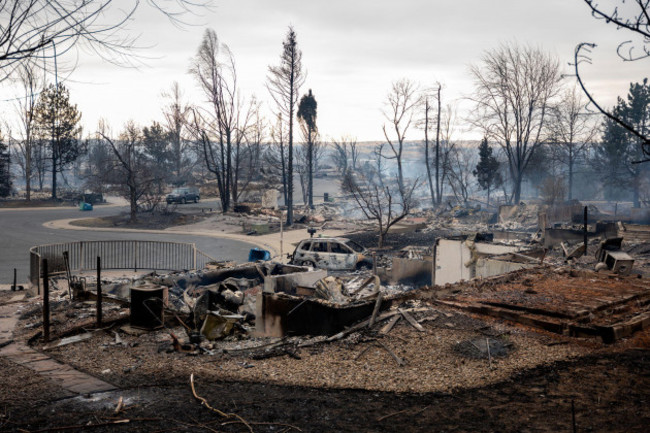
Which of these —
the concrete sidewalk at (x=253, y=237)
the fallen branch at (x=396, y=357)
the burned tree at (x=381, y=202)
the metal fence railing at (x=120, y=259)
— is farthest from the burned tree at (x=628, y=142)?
the fallen branch at (x=396, y=357)

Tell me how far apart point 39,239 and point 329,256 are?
18333mm

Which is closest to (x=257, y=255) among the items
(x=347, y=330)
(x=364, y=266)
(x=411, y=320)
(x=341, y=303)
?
(x=364, y=266)

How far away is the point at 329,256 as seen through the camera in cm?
1994

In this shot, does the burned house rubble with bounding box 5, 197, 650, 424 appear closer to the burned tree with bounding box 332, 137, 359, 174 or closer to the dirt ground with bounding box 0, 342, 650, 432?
the dirt ground with bounding box 0, 342, 650, 432

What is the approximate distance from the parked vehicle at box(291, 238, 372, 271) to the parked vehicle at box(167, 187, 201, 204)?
33.6 metres

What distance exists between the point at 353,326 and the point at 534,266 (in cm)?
822

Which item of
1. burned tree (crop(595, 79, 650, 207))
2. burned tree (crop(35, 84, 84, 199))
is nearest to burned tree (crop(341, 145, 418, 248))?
burned tree (crop(595, 79, 650, 207))

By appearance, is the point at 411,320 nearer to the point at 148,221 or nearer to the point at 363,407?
the point at 363,407

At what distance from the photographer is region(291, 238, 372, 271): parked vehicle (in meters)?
19.9

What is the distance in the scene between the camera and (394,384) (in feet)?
23.6

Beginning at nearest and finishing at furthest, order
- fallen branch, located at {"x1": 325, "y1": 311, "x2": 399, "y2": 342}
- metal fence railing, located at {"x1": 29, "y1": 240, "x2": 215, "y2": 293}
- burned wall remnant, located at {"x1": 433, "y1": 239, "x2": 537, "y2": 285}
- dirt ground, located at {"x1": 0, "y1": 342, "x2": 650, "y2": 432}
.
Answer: dirt ground, located at {"x1": 0, "y1": 342, "x2": 650, "y2": 432} → fallen branch, located at {"x1": 325, "y1": 311, "x2": 399, "y2": 342} → burned wall remnant, located at {"x1": 433, "y1": 239, "x2": 537, "y2": 285} → metal fence railing, located at {"x1": 29, "y1": 240, "x2": 215, "y2": 293}

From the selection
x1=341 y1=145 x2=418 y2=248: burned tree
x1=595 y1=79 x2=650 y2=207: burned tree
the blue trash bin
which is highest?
x1=595 y1=79 x2=650 y2=207: burned tree

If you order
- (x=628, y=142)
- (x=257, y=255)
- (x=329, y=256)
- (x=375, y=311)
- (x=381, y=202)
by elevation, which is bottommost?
(x=257, y=255)

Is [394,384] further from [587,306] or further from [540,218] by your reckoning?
[540,218]
